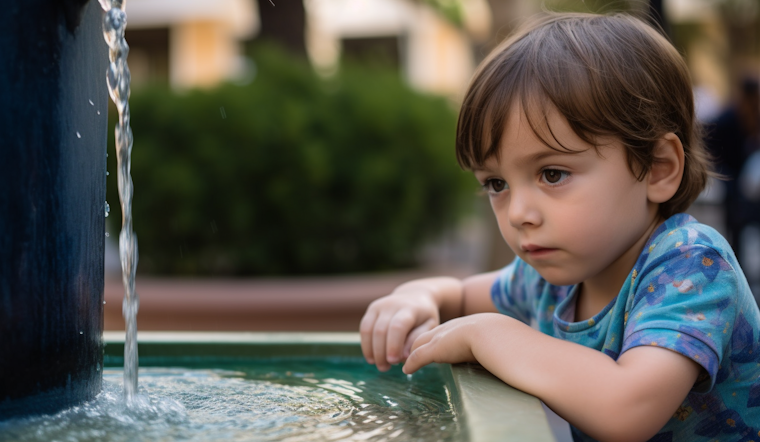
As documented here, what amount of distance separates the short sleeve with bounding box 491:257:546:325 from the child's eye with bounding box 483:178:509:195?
1.07 ft

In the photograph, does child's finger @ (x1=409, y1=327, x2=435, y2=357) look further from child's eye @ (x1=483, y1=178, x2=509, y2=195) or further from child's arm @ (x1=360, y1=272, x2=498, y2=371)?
child's eye @ (x1=483, y1=178, x2=509, y2=195)

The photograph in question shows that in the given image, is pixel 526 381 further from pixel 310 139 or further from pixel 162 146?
pixel 162 146

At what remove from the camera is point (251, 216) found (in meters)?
4.51

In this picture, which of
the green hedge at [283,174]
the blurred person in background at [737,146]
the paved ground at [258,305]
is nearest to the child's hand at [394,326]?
the paved ground at [258,305]

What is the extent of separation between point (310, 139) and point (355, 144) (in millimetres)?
284

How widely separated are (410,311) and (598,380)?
0.54 m

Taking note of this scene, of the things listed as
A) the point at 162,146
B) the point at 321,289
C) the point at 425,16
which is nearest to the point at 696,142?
the point at 321,289

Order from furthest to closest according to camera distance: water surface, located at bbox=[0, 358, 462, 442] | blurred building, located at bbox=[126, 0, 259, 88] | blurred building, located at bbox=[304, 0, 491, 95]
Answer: blurred building, located at bbox=[304, 0, 491, 95]
blurred building, located at bbox=[126, 0, 259, 88]
water surface, located at bbox=[0, 358, 462, 442]

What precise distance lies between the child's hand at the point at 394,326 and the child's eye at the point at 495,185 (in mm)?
300

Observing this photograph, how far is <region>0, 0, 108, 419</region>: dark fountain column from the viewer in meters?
1.13

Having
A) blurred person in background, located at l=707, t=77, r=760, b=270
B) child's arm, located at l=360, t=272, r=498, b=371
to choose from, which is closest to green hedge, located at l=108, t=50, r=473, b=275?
blurred person in background, located at l=707, t=77, r=760, b=270

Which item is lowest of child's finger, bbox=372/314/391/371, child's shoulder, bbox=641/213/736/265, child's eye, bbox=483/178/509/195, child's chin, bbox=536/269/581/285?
child's finger, bbox=372/314/391/371

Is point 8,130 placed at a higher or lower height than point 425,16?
lower

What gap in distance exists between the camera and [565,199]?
133 cm
